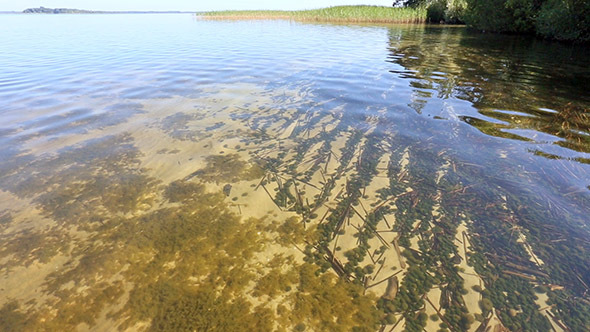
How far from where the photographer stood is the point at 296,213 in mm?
3496

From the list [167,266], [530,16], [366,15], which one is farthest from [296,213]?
[366,15]

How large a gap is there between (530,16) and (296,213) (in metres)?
30.0

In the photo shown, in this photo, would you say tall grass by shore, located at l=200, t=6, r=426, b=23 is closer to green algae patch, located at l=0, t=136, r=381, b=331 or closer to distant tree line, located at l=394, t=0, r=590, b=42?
distant tree line, located at l=394, t=0, r=590, b=42

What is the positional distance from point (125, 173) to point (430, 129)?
555 centimetres

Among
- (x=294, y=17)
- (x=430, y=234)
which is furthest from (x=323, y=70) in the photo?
(x=294, y=17)

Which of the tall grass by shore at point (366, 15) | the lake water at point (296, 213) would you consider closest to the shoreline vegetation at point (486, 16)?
the tall grass by shore at point (366, 15)

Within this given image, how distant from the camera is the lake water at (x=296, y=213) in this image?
7.66 feet

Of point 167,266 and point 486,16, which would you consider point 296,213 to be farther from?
point 486,16

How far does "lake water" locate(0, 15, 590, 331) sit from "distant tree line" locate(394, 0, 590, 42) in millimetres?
15371

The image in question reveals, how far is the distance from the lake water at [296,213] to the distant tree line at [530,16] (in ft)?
50.4

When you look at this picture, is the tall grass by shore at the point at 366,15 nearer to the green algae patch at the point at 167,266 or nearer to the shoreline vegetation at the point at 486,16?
the shoreline vegetation at the point at 486,16

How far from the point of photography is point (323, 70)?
11.3 meters

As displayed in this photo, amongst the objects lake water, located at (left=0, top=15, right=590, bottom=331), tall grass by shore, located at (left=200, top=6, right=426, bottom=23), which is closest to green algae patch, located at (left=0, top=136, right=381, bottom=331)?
lake water, located at (left=0, top=15, right=590, bottom=331)

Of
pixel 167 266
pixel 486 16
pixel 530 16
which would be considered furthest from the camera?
pixel 486 16
